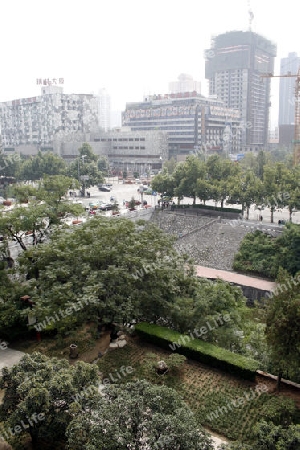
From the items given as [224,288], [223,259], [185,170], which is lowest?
[223,259]

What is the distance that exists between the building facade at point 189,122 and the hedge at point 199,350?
65.1 metres

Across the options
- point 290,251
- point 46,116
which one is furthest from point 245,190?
point 46,116

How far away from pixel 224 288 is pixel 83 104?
7989 centimetres

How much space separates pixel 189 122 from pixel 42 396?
77113 mm

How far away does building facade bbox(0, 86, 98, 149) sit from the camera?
84.4m

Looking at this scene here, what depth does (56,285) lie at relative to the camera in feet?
46.8

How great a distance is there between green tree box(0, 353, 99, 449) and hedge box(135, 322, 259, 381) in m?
4.62

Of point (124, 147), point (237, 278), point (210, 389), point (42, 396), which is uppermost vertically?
point (124, 147)

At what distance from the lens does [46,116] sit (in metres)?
85.4

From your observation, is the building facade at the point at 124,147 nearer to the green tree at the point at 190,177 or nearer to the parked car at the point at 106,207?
the parked car at the point at 106,207

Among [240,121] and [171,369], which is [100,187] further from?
[240,121]

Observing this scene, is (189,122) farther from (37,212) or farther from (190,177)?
(37,212)

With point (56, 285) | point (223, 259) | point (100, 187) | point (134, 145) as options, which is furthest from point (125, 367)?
point (134, 145)

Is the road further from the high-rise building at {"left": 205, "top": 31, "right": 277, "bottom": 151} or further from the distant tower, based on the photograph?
the distant tower
